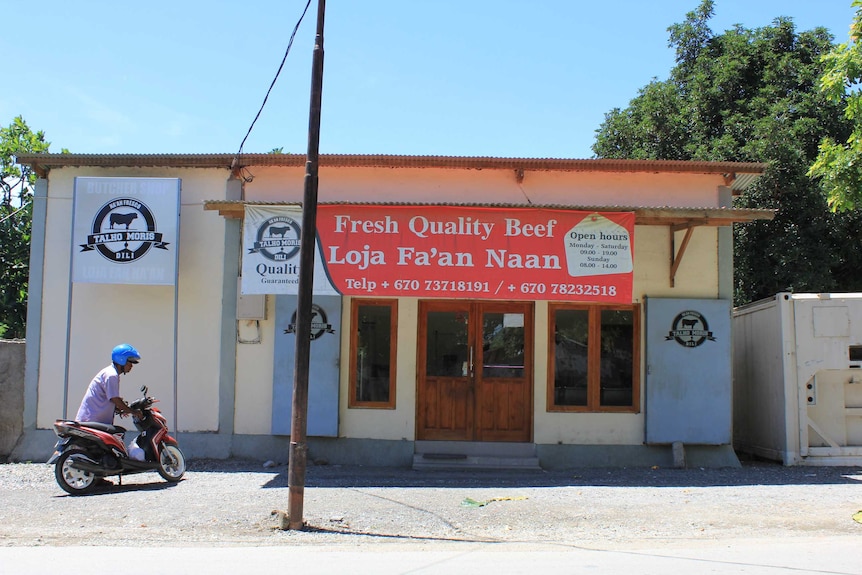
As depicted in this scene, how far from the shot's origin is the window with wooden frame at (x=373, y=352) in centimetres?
1116

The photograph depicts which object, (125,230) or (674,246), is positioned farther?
(674,246)

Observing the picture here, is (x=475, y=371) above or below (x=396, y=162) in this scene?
below

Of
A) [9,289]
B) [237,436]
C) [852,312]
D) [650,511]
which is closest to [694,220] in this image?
[852,312]

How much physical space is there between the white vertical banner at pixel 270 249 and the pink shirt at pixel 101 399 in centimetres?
207

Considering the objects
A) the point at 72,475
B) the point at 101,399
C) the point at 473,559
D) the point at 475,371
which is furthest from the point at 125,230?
the point at 473,559

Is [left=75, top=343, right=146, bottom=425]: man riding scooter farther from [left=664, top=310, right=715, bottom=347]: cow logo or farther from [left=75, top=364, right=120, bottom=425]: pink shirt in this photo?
[left=664, top=310, right=715, bottom=347]: cow logo

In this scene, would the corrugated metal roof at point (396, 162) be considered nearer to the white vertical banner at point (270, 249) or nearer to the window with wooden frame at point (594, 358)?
the white vertical banner at point (270, 249)

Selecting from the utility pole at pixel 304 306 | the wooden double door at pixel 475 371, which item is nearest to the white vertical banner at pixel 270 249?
the wooden double door at pixel 475 371

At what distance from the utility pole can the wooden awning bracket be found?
5791mm

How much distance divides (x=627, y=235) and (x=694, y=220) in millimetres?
1035

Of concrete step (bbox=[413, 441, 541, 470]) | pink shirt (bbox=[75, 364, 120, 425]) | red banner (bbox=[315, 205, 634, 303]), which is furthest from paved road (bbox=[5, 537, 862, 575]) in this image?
red banner (bbox=[315, 205, 634, 303])

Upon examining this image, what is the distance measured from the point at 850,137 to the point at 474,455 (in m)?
6.61

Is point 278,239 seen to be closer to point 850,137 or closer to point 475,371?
point 475,371

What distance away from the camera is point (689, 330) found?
11.1 metres
